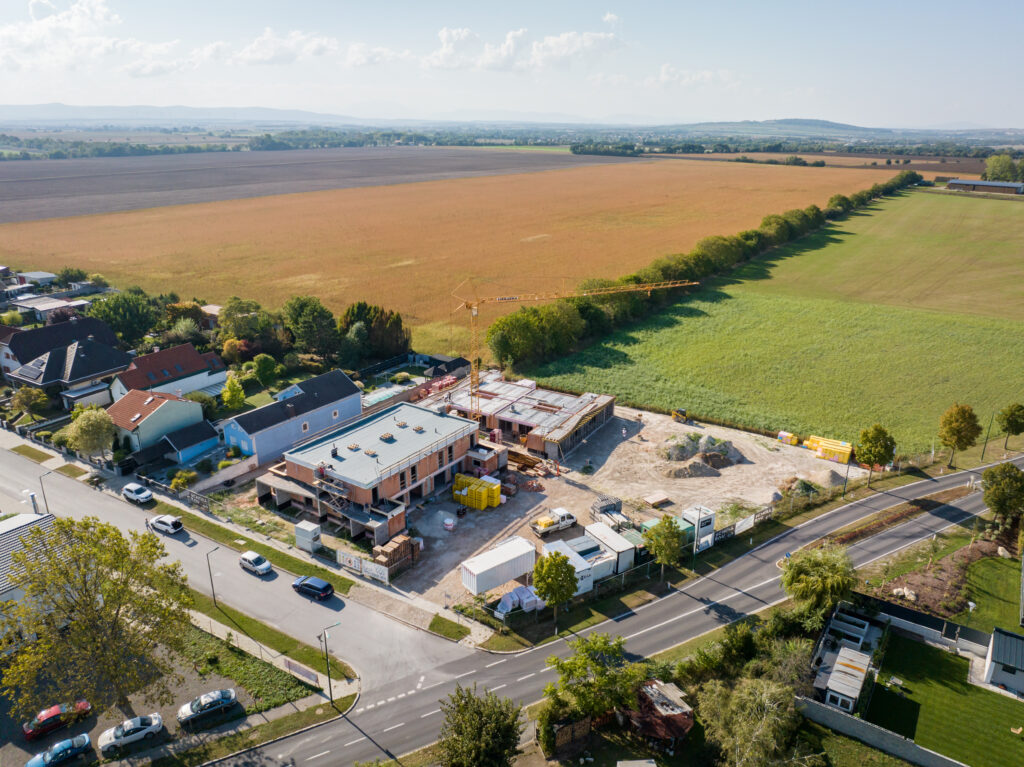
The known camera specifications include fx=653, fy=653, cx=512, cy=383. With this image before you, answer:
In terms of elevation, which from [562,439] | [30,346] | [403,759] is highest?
[30,346]

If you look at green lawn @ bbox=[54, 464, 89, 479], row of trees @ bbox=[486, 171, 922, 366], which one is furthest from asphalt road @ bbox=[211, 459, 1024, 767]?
row of trees @ bbox=[486, 171, 922, 366]

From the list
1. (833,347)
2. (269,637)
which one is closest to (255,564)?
(269,637)

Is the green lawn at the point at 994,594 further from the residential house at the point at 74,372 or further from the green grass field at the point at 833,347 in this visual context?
the residential house at the point at 74,372

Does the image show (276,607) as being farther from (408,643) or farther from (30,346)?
(30,346)

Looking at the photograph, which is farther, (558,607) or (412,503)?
(412,503)

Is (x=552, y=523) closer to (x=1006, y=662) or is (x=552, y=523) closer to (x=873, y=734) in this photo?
(x=873, y=734)

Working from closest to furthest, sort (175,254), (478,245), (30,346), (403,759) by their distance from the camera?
→ (403,759)
(30,346)
(175,254)
(478,245)

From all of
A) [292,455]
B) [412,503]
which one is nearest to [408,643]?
[412,503]
